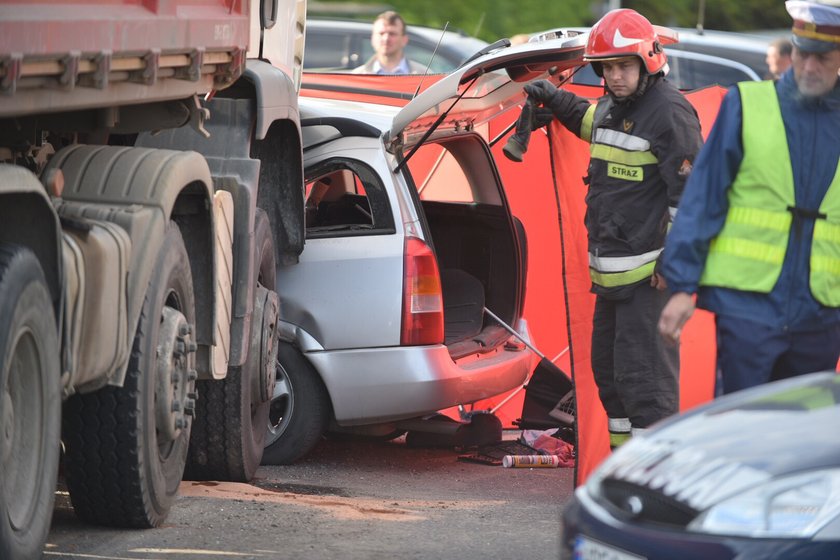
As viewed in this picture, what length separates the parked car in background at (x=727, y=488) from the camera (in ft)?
10.5

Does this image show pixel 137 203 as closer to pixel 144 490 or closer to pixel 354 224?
pixel 144 490

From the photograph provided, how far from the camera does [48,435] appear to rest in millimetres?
4586

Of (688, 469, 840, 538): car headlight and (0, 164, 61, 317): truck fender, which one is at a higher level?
(0, 164, 61, 317): truck fender

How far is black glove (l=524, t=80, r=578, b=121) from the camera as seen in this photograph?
6660mm

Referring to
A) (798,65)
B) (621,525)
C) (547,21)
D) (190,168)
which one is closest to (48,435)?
(190,168)

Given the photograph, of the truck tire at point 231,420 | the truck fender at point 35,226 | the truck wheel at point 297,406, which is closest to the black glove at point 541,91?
the truck tire at point 231,420

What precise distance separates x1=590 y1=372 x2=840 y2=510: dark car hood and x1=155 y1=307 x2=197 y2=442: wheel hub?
1.99m

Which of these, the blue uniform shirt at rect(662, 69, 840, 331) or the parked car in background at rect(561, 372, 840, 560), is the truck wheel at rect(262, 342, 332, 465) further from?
the parked car in background at rect(561, 372, 840, 560)

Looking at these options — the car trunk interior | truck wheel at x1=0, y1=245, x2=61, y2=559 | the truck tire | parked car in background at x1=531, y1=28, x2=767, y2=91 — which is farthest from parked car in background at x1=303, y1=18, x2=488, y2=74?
truck wheel at x1=0, y1=245, x2=61, y2=559

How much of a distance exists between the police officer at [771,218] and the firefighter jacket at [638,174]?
1412 mm

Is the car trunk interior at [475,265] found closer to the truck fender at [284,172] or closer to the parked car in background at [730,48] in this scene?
the truck fender at [284,172]

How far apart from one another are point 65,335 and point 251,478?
2252 millimetres

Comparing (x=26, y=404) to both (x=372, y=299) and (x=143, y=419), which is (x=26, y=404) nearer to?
(x=143, y=419)

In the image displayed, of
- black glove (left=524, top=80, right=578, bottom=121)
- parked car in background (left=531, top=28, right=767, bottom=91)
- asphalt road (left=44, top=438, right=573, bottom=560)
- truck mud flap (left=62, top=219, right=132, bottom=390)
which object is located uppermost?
parked car in background (left=531, top=28, right=767, bottom=91)
